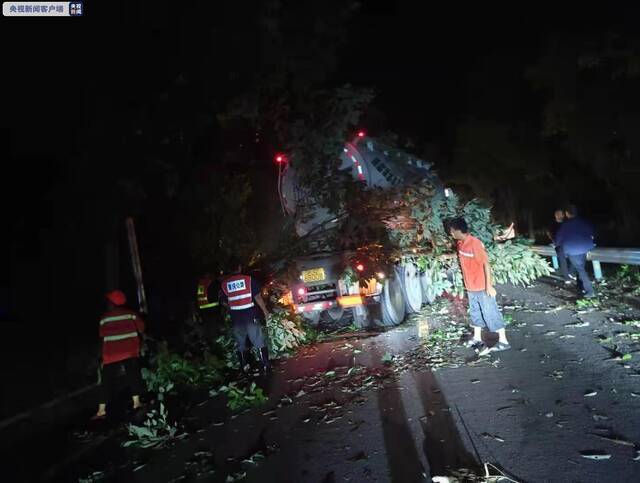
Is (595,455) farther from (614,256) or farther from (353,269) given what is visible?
(614,256)

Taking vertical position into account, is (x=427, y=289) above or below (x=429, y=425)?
above

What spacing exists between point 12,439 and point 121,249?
220 inches

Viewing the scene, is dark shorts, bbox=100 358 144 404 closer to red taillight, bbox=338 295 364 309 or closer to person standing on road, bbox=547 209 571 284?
red taillight, bbox=338 295 364 309

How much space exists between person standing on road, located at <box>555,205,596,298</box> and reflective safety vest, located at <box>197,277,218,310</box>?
611 centimetres

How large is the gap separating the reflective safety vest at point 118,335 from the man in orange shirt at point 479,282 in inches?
167

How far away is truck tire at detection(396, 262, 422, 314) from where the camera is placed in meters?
9.44

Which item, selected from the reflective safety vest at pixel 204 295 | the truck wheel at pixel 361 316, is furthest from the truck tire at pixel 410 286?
the reflective safety vest at pixel 204 295

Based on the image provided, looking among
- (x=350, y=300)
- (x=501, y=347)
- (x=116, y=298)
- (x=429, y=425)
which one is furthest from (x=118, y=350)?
(x=501, y=347)

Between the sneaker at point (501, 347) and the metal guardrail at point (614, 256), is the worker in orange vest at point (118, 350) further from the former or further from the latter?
the metal guardrail at point (614, 256)

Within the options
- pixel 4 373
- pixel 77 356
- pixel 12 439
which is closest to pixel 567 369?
pixel 12 439

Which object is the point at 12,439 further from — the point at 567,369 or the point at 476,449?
the point at 567,369

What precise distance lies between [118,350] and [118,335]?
184mm

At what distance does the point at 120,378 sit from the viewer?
6.61 metres

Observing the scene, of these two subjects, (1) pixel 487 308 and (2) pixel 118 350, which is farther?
(1) pixel 487 308
